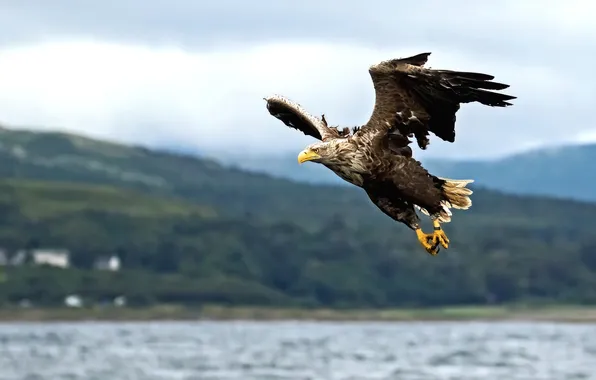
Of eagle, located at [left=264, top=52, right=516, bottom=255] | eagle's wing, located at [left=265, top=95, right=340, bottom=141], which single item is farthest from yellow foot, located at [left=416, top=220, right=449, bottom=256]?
eagle's wing, located at [left=265, top=95, right=340, bottom=141]

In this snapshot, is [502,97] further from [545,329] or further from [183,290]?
[183,290]

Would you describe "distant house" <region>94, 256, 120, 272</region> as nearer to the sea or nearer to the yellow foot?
the sea

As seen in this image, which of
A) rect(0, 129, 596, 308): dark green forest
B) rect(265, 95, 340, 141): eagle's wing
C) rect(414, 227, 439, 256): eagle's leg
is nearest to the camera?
rect(414, 227, 439, 256): eagle's leg

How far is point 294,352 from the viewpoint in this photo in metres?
99.9

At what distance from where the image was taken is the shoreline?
15400 centimetres

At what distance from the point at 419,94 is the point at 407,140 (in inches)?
23.7

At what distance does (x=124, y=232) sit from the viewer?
175 m

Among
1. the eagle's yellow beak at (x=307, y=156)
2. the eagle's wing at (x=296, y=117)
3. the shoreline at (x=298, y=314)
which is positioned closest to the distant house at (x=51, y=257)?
the shoreline at (x=298, y=314)

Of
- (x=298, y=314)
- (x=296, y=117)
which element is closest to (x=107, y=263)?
(x=298, y=314)

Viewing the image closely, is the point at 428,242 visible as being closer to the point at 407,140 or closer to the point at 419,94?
the point at 407,140

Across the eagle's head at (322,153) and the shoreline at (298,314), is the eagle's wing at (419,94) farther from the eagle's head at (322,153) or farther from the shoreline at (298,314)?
the shoreline at (298,314)

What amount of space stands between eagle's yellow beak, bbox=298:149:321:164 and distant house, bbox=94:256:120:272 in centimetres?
14642

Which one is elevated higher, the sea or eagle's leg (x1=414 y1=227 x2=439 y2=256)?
the sea

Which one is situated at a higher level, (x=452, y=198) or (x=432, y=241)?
(x=452, y=198)
